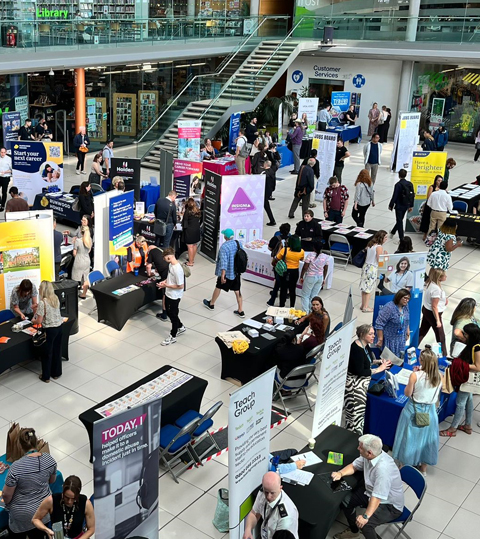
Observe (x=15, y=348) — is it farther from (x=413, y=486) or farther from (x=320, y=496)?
(x=413, y=486)

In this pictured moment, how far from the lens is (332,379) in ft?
24.1

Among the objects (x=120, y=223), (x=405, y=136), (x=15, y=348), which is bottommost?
(x=15, y=348)

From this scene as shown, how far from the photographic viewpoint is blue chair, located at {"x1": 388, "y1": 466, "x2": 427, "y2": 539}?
626 centimetres

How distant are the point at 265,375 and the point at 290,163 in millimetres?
16841

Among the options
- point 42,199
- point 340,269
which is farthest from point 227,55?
point 340,269

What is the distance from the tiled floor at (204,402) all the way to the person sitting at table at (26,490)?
1.23m

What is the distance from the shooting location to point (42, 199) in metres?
14.9

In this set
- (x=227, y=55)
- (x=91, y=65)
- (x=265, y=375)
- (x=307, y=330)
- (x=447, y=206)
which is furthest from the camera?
(x=227, y=55)

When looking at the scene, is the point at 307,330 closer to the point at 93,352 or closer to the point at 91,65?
the point at 93,352

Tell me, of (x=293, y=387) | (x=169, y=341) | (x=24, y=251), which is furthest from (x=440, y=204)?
(x=24, y=251)

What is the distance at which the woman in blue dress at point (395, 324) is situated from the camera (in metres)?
8.87

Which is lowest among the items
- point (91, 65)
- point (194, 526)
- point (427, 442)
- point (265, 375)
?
point (194, 526)

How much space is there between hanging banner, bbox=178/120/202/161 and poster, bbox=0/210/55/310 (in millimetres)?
9322

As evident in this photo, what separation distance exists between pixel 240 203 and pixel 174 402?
608 cm
